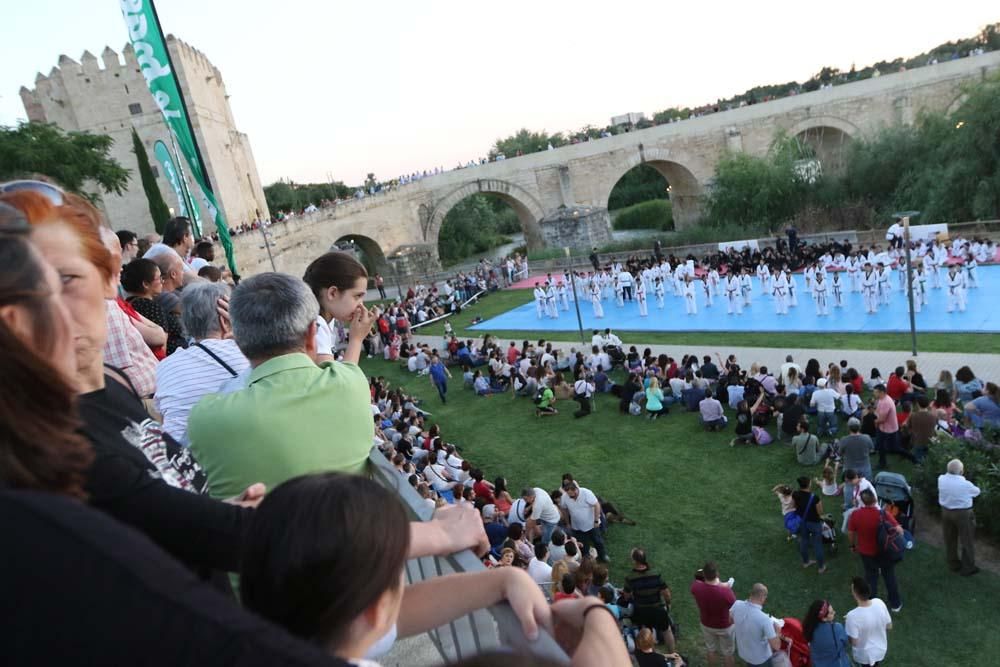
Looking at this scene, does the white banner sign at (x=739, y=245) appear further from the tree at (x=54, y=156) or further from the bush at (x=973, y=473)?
the tree at (x=54, y=156)

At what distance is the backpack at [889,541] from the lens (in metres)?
7.03

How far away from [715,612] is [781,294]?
15.6 m

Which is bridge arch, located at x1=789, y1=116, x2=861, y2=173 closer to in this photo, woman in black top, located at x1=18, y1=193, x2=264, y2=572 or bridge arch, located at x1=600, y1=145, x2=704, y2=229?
bridge arch, located at x1=600, y1=145, x2=704, y2=229

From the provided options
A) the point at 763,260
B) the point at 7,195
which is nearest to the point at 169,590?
the point at 7,195

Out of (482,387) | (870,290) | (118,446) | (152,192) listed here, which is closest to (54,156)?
(152,192)

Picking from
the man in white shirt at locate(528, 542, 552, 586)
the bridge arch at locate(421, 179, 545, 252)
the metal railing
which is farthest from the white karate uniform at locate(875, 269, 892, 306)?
the bridge arch at locate(421, 179, 545, 252)

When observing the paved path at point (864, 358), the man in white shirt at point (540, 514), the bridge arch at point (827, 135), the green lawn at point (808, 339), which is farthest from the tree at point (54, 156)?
the bridge arch at point (827, 135)

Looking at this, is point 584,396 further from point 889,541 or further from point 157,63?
point 157,63

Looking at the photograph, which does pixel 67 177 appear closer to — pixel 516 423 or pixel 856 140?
pixel 516 423

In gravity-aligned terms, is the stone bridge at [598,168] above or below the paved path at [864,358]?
above

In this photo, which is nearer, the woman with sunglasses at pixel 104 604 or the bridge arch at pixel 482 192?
the woman with sunglasses at pixel 104 604

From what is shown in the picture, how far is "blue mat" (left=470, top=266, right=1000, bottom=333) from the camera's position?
55.6 ft

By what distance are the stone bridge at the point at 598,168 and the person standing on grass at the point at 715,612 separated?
32.9 m

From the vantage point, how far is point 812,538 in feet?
26.7
